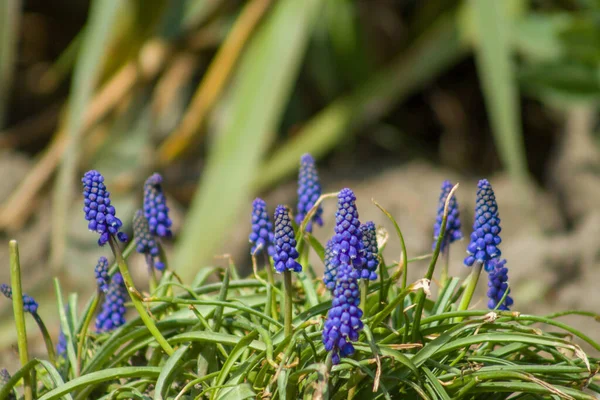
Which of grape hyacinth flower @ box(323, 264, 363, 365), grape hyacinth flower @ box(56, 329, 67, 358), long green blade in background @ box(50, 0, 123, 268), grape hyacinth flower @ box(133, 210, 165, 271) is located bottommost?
grape hyacinth flower @ box(323, 264, 363, 365)

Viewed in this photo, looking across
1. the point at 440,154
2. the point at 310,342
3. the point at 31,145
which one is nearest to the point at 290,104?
the point at 440,154

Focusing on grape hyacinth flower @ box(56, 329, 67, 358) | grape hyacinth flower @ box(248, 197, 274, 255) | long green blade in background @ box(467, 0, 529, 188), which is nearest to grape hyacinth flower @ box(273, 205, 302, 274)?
grape hyacinth flower @ box(248, 197, 274, 255)

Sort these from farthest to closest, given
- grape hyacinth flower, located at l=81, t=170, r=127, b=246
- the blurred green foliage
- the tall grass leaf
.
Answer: the tall grass leaf < the blurred green foliage < grape hyacinth flower, located at l=81, t=170, r=127, b=246

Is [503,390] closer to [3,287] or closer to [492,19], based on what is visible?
[3,287]

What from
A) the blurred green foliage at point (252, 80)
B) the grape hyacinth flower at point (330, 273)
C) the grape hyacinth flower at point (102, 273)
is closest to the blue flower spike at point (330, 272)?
the grape hyacinth flower at point (330, 273)

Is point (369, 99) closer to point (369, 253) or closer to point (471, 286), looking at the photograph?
point (471, 286)

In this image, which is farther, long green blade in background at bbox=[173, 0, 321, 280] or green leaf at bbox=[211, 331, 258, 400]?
long green blade in background at bbox=[173, 0, 321, 280]

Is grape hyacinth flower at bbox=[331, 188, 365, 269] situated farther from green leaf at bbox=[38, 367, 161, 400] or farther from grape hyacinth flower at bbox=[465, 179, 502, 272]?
green leaf at bbox=[38, 367, 161, 400]

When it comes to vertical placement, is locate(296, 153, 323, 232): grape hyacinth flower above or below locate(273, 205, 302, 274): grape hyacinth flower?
above
